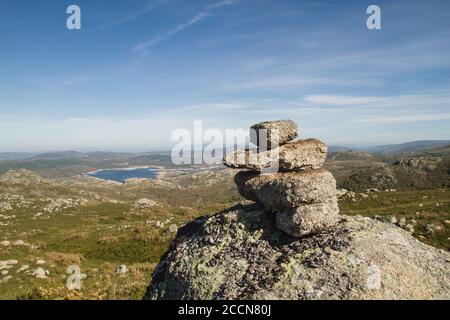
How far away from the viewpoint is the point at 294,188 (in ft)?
49.5

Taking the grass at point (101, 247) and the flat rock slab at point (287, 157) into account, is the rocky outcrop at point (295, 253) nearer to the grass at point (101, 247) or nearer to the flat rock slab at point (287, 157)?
the flat rock slab at point (287, 157)

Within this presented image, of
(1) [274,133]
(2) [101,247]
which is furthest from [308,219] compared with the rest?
(2) [101,247]

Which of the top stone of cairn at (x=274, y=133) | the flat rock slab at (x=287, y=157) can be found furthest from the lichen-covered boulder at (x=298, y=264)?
the top stone of cairn at (x=274, y=133)

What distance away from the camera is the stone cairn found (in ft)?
49.2

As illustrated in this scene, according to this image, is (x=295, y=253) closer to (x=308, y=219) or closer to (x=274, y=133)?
(x=308, y=219)

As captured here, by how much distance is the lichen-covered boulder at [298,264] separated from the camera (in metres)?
12.9

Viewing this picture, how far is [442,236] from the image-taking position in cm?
3391

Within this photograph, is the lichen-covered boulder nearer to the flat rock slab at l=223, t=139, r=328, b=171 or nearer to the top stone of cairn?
the flat rock slab at l=223, t=139, r=328, b=171

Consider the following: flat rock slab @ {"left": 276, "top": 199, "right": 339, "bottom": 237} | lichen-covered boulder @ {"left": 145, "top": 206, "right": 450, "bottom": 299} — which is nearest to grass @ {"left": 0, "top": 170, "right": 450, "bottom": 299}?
lichen-covered boulder @ {"left": 145, "top": 206, "right": 450, "bottom": 299}

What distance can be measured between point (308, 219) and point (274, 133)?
4366 mm

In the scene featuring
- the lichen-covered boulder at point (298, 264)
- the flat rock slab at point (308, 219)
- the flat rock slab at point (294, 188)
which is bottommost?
the lichen-covered boulder at point (298, 264)

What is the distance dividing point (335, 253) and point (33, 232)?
51.5 m

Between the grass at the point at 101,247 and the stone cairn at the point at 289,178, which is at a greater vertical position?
the stone cairn at the point at 289,178

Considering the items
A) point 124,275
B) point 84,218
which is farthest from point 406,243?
point 84,218
